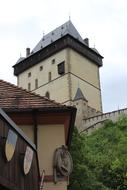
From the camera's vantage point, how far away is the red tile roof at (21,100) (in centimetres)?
1067

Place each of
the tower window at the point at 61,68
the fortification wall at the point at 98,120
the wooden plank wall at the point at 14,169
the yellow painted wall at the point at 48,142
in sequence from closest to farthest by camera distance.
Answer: the wooden plank wall at the point at 14,169 → the yellow painted wall at the point at 48,142 → the fortification wall at the point at 98,120 → the tower window at the point at 61,68

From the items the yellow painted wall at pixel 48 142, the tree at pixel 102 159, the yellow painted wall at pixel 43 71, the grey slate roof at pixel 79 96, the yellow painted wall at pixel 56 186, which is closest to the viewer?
the yellow painted wall at pixel 56 186

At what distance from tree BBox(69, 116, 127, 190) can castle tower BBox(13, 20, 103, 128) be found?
39.3 feet

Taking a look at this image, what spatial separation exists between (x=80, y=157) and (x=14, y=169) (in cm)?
2398

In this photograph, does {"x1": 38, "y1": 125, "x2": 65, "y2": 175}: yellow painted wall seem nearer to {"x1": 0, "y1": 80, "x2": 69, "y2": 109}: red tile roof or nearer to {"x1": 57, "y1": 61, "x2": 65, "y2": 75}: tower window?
{"x1": 0, "y1": 80, "x2": 69, "y2": 109}: red tile roof

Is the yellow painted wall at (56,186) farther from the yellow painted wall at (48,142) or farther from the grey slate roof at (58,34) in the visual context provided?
the grey slate roof at (58,34)

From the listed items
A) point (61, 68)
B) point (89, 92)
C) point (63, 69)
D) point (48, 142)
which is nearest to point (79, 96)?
point (63, 69)

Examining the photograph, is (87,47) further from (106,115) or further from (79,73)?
(106,115)

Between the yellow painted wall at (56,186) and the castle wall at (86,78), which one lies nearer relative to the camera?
the yellow painted wall at (56,186)

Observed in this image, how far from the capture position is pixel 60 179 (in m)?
10.2

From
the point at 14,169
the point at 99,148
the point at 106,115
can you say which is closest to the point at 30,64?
the point at 106,115

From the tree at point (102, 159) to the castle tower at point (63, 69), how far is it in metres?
12.0

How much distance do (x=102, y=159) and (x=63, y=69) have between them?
30703mm

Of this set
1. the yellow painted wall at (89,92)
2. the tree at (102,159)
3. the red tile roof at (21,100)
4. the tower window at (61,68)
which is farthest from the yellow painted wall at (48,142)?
the tower window at (61,68)
